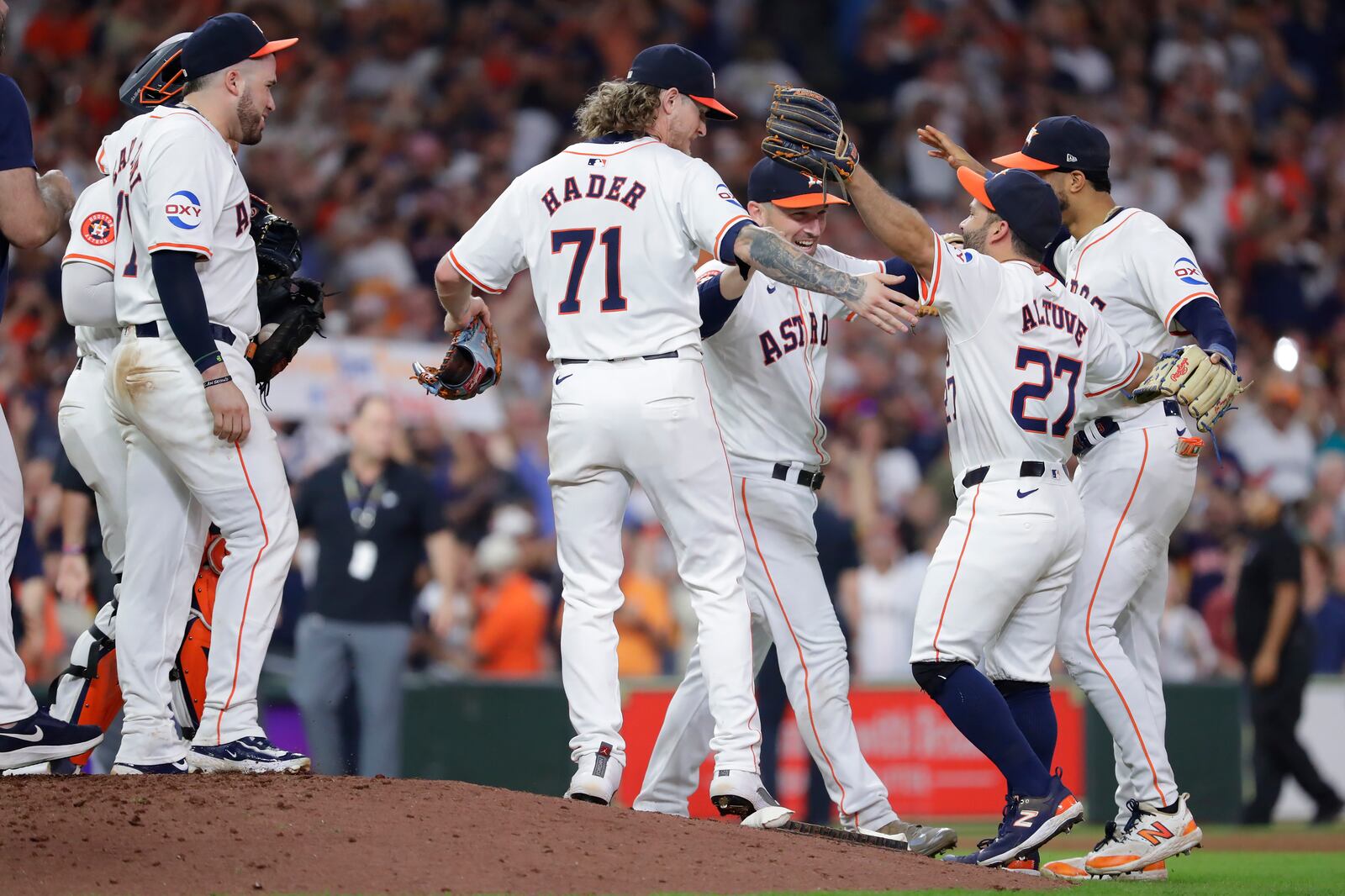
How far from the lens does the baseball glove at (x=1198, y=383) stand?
19.7 feet

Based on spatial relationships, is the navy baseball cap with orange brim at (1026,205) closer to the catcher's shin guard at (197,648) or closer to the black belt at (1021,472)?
the black belt at (1021,472)

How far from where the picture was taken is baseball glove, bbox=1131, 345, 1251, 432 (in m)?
5.99

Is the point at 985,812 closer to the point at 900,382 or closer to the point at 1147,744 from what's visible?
the point at 900,382

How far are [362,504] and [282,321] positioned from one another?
4044 millimetres

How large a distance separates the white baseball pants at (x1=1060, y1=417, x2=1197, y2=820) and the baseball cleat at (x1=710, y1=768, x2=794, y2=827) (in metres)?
1.40

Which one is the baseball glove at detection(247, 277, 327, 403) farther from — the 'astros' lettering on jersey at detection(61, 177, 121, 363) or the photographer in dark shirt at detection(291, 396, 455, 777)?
the photographer in dark shirt at detection(291, 396, 455, 777)

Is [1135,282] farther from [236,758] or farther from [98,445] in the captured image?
[98,445]

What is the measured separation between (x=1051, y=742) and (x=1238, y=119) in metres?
13.6

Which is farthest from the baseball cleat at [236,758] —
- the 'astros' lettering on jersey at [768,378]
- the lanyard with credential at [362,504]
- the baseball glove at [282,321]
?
the lanyard with credential at [362,504]

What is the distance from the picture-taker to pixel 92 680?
6.49 m

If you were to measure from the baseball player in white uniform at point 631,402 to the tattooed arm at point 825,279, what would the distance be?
0.31 feet

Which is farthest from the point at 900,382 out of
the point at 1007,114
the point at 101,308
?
the point at 101,308

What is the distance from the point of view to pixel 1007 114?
57.9 ft

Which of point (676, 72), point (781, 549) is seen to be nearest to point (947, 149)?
point (676, 72)
